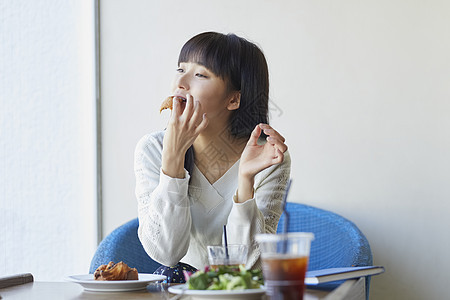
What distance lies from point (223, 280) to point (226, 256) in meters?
0.07

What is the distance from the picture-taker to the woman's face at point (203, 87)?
4.90 ft

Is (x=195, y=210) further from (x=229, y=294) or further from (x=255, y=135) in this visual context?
(x=229, y=294)

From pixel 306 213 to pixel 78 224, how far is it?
99 centimetres

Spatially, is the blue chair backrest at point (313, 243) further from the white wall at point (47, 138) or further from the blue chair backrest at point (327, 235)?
the white wall at point (47, 138)

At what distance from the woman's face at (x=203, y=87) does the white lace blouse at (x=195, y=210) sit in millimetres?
182

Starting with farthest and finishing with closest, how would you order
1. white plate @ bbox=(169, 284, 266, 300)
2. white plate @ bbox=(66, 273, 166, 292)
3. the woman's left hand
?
the woman's left hand
white plate @ bbox=(66, 273, 166, 292)
white plate @ bbox=(169, 284, 266, 300)

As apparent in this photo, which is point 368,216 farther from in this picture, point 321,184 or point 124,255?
point 124,255

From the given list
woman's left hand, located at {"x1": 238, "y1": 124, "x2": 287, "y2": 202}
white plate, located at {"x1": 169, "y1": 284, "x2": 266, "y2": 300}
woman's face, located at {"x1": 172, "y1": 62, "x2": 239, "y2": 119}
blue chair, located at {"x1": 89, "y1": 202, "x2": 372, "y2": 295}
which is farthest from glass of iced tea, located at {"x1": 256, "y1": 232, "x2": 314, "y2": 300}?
blue chair, located at {"x1": 89, "y1": 202, "x2": 372, "y2": 295}

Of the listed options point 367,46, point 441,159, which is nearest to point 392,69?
point 367,46

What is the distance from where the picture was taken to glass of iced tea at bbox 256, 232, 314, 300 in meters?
0.68

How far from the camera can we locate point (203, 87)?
1.51 meters

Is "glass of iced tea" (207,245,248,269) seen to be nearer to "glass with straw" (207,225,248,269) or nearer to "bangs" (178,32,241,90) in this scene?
"glass with straw" (207,225,248,269)

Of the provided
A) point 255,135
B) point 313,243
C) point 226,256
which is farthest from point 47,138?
point 226,256

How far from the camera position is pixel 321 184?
2234mm
